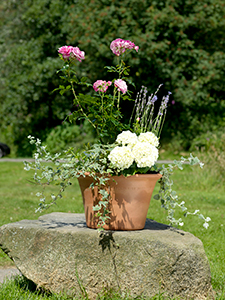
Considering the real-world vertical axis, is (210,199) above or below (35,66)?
below

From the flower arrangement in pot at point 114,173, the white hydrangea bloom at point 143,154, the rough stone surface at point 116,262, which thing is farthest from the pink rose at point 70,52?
the rough stone surface at point 116,262

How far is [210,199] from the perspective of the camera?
7.28m

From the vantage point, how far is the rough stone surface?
9.52ft

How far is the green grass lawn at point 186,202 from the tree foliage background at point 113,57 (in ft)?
12.1

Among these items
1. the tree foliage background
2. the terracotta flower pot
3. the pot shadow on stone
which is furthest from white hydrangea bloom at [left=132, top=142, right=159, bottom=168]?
the tree foliage background

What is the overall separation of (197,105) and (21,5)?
786cm

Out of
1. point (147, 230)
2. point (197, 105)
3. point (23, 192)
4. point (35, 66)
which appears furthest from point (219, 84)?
point (147, 230)

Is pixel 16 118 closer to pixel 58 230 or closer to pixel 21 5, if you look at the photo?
pixel 21 5

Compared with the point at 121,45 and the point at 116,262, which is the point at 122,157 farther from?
the point at 121,45

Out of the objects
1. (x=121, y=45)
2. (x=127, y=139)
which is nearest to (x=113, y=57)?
(x=121, y=45)

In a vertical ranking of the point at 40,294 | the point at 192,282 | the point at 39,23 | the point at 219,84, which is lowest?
the point at 40,294

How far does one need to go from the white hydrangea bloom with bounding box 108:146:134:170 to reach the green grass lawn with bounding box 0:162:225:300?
2.20 ft

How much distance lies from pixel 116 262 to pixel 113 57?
406 inches

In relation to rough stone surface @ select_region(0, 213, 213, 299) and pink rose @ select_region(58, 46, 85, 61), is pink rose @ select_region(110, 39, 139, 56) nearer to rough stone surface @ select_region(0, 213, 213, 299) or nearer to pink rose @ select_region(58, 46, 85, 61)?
pink rose @ select_region(58, 46, 85, 61)
